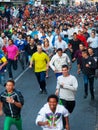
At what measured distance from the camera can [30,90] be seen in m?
16.7

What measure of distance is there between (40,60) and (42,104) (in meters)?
1.54

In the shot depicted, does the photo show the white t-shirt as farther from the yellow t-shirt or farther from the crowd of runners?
the yellow t-shirt

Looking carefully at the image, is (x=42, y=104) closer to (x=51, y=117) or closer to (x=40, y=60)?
(x=40, y=60)

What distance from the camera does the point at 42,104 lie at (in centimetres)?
1444

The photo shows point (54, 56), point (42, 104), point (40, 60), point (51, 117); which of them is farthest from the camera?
point (40, 60)

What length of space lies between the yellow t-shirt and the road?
915mm

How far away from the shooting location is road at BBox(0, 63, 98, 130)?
12.4 meters

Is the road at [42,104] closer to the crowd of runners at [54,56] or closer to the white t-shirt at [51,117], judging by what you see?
the crowd of runners at [54,56]

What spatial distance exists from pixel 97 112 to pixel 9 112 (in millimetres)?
4507

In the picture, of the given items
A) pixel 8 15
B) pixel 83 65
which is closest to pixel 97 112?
pixel 83 65

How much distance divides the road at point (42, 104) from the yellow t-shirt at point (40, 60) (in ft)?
3.00

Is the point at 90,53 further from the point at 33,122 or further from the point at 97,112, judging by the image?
the point at 33,122

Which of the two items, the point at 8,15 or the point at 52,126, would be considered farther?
the point at 8,15

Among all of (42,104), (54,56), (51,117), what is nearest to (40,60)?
(54,56)
